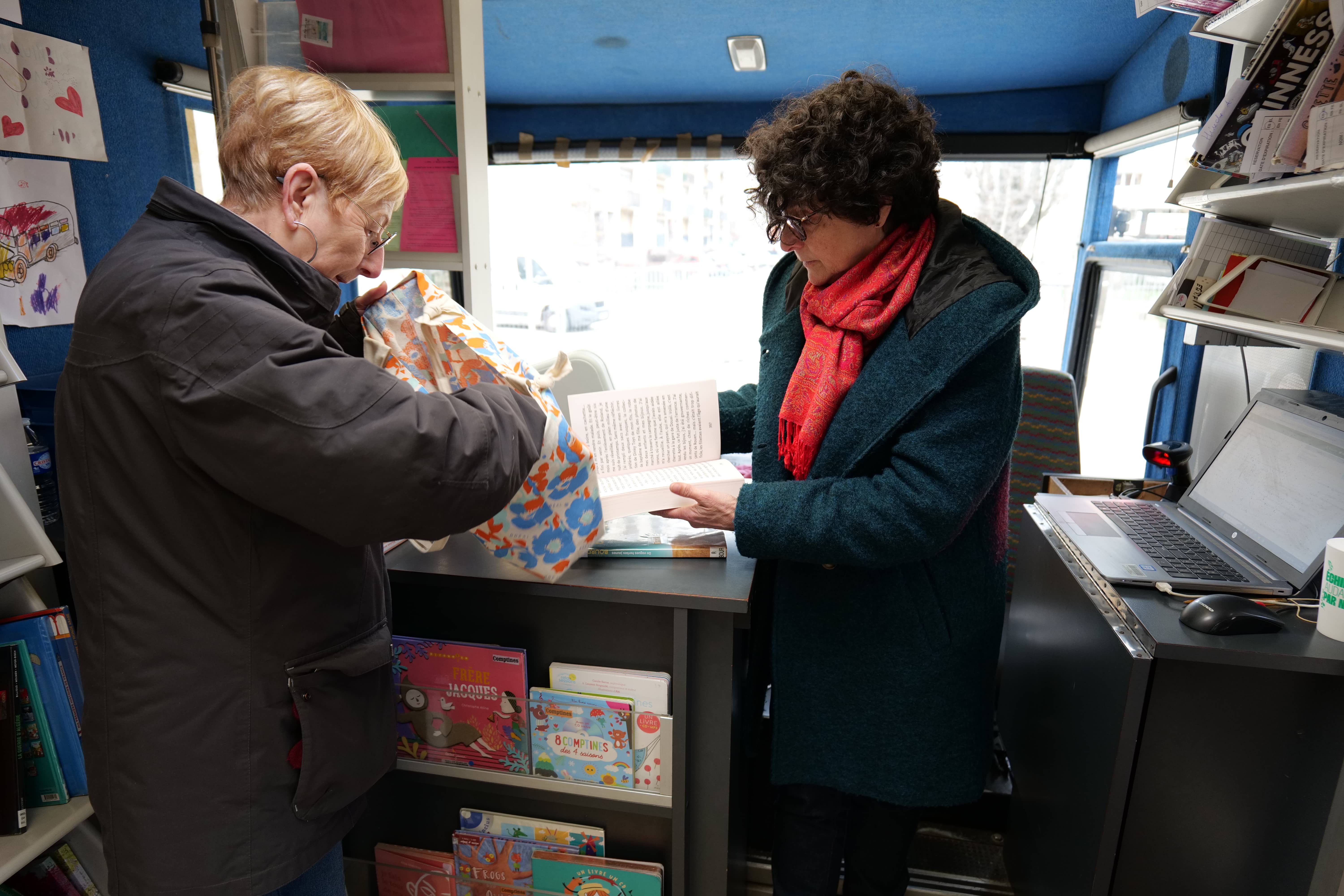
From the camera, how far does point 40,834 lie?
4.35ft

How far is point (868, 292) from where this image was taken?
1223 millimetres

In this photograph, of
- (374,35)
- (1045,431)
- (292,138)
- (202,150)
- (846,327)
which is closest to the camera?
(292,138)

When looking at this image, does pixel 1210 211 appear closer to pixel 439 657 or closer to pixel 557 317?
pixel 439 657

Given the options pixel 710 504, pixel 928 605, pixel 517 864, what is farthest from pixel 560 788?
pixel 928 605

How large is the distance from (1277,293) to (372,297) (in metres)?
1.64

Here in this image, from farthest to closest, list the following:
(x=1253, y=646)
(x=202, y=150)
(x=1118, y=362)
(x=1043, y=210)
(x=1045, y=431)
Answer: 1. (x=1043, y=210)
2. (x=1118, y=362)
3. (x=1045, y=431)
4. (x=202, y=150)
5. (x=1253, y=646)

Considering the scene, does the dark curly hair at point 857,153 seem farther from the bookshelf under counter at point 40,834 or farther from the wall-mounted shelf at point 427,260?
the bookshelf under counter at point 40,834

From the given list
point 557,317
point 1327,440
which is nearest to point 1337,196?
point 1327,440

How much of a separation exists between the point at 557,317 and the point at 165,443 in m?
4.07

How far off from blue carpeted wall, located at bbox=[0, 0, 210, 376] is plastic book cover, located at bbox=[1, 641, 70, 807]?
0.78 metres

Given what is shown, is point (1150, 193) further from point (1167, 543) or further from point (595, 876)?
point (595, 876)

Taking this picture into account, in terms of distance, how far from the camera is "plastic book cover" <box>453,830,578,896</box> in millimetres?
1459

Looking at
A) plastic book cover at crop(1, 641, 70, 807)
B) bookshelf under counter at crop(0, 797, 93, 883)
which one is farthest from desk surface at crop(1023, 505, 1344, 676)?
plastic book cover at crop(1, 641, 70, 807)

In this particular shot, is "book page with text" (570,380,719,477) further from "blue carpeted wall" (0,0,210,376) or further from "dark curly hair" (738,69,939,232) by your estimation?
"blue carpeted wall" (0,0,210,376)
